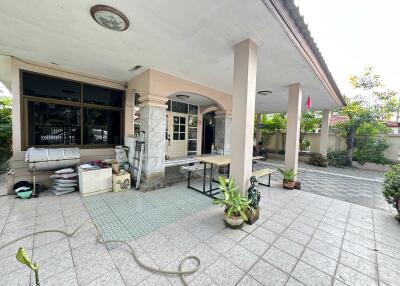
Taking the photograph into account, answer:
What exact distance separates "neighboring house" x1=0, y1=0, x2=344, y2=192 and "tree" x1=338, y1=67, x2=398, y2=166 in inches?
144

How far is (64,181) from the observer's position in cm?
366

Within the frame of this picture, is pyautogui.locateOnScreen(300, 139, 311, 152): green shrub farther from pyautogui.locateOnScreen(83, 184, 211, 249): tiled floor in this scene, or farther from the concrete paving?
pyautogui.locateOnScreen(83, 184, 211, 249): tiled floor

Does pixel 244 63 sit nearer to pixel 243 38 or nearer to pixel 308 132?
pixel 243 38

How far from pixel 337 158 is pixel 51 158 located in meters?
11.5

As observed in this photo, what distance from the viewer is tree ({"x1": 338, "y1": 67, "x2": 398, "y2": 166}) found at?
7422 millimetres

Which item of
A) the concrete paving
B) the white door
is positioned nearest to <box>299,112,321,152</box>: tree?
the concrete paving

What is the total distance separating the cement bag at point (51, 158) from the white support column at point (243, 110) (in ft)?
12.4

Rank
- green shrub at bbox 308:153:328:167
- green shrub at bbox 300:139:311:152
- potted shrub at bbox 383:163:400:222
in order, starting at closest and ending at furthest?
potted shrub at bbox 383:163:400:222 < green shrub at bbox 308:153:328:167 < green shrub at bbox 300:139:311:152

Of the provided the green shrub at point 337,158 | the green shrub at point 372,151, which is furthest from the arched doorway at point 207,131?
the green shrub at point 372,151

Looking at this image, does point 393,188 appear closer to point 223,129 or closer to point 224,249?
point 224,249

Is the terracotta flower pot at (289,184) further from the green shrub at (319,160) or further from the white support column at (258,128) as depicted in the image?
the white support column at (258,128)

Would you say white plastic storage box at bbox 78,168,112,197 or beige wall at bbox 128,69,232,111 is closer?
white plastic storage box at bbox 78,168,112,197

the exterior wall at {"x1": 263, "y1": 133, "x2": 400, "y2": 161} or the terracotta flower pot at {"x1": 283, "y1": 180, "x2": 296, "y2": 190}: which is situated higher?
the exterior wall at {"x1": 263, "y1": 133, "x2": 400, "y2": 161}

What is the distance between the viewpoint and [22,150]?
3746 millimetres
